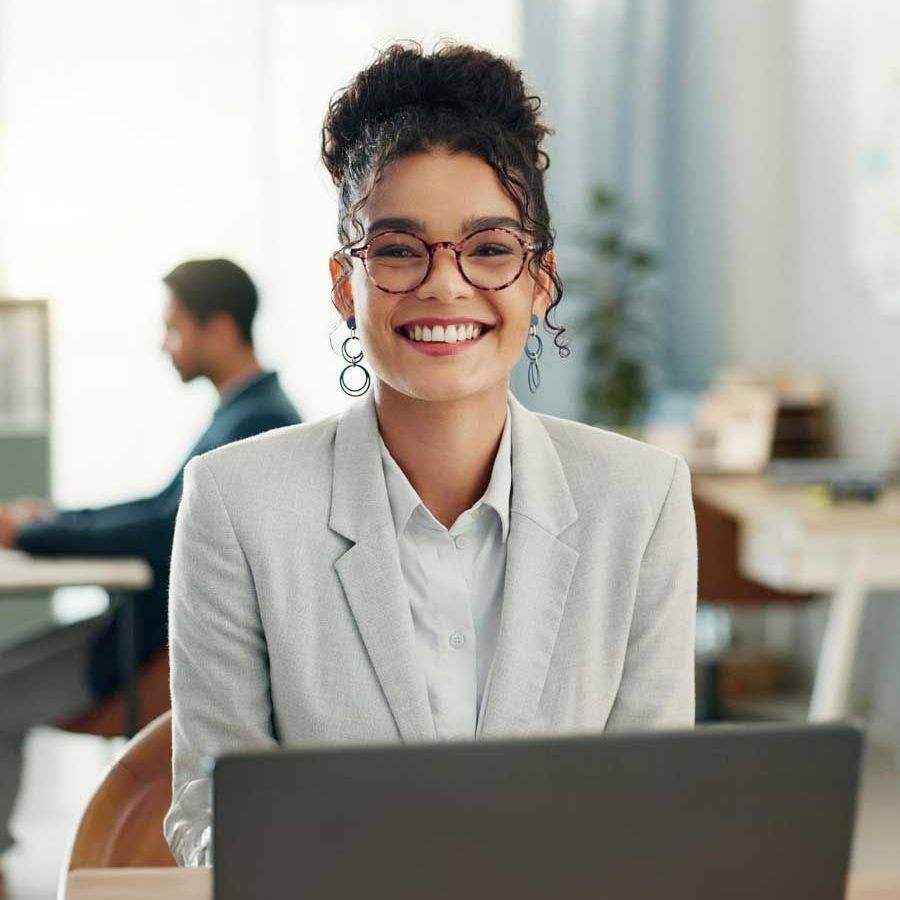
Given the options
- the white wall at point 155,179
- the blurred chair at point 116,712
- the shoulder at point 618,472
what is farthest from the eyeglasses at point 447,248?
the white wall at point 155,179

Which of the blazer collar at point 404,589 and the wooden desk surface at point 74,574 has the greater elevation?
the blazer collar at point 404,589

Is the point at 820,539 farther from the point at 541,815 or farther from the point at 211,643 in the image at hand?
the point at 541,815

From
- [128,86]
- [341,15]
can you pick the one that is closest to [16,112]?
[128,86]

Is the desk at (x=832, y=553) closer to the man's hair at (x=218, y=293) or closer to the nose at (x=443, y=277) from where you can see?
the man's hair at (x=218, y=293)

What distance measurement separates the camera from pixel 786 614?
489 centimetres

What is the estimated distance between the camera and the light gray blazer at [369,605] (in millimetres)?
1294

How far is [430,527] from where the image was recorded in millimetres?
1406

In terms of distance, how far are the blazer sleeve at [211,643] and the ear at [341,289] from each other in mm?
221

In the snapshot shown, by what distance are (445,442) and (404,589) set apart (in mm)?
173

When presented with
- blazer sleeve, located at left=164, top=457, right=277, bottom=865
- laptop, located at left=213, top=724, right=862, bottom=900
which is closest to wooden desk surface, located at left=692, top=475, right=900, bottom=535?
blazer sleeve, located at left=164, top=457, right=277, bottom=865

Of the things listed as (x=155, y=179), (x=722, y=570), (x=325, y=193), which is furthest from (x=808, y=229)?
(x=155, y=179)

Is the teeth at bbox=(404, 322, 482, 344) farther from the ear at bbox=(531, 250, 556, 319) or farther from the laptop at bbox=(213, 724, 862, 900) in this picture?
the laptop at bbox=(213, 724, 862, 900)

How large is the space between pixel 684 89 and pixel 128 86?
2.11 metres

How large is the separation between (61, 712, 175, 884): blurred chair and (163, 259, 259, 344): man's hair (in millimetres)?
1925
